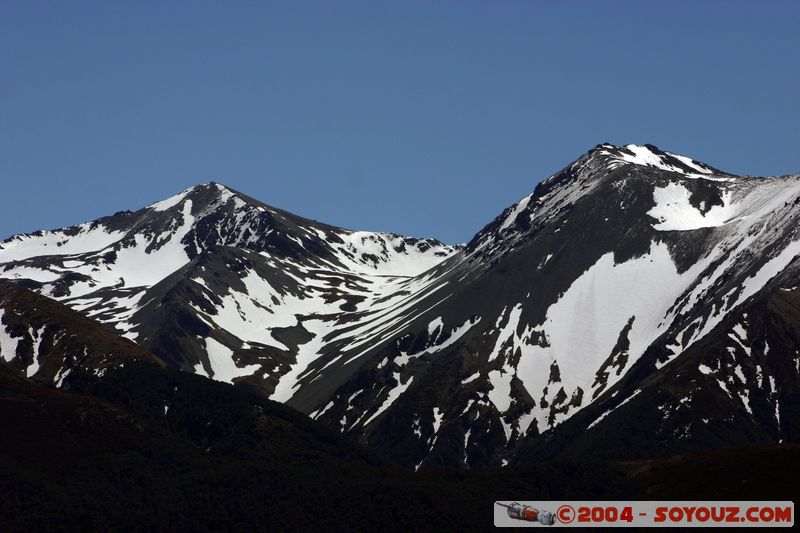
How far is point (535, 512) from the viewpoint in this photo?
192 meters

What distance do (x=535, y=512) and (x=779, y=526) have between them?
33.9 meters

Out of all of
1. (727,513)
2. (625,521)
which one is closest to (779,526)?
(727,513)

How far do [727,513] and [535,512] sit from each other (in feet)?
92.7

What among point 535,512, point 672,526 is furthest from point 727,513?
point 535,512

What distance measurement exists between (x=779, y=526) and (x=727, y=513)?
10.1 metres

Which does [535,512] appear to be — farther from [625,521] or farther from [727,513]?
[727,513]

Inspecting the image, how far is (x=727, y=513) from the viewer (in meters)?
195

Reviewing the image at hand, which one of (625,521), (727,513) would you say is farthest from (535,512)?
(727,513)

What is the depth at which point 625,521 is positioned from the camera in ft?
650

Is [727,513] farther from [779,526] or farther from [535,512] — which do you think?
[535,512]

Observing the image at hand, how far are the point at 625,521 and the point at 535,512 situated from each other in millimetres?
15309

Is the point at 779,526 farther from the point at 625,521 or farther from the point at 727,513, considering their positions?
the point at 625,521

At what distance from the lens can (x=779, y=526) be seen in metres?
186

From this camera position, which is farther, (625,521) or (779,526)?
(625,521)
